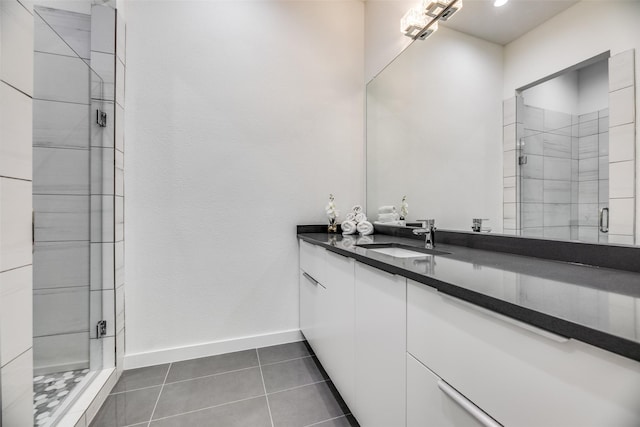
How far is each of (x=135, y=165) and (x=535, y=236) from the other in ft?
6.94

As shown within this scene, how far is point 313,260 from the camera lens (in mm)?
1664

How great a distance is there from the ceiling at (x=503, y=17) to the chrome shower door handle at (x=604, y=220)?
27.6 inches

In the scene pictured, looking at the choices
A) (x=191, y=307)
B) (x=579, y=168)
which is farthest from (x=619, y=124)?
(x=191, y=307)

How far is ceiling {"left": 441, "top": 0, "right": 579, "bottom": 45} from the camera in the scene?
38.5 inches

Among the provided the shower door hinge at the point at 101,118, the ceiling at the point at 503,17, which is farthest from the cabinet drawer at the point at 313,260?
the shower door hinge at the point at 101,118

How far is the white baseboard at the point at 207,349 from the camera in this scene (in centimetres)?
168

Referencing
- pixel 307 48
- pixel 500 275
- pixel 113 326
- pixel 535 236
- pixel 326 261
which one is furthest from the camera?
pixel 307 48

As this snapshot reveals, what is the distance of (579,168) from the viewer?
33.8 inches

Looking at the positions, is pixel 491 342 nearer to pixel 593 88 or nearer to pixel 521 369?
pixel 521 369

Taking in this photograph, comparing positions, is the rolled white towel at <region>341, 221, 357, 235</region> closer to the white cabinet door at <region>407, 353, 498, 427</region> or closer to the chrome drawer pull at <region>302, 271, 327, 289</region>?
the chrome drawer pull at <region>302, 271, 327, 289</region>

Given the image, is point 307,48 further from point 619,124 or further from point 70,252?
point 70,252

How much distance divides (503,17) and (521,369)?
1.36 meters

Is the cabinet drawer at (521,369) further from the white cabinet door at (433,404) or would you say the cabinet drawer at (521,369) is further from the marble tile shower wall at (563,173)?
the marble tile shower wall at (563,173)

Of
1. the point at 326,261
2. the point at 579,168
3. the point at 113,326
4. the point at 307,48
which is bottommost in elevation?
the point at 113,326
